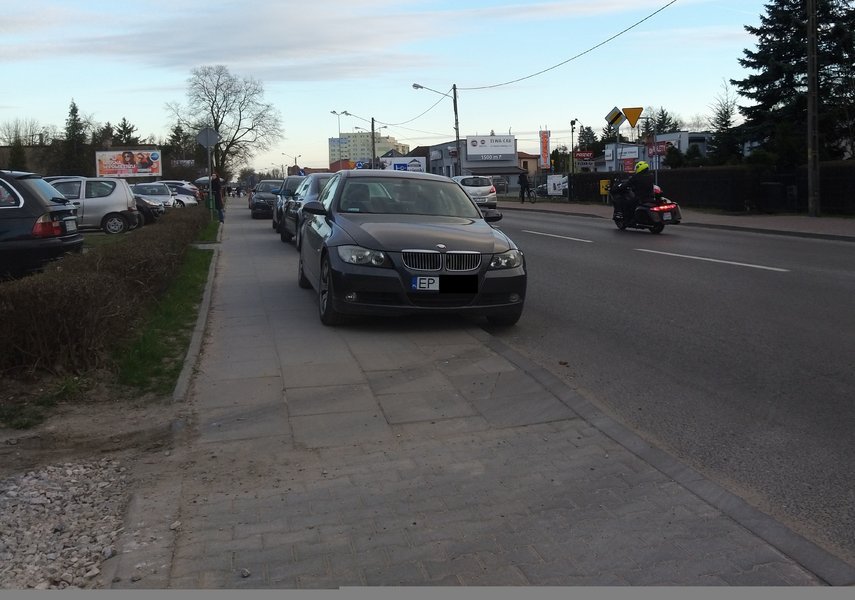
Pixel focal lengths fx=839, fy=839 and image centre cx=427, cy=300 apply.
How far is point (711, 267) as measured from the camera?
530 inches

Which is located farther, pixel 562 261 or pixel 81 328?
pixel 562 261

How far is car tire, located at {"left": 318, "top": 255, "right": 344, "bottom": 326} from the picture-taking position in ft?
27.4

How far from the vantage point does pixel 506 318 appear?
28.3 ft

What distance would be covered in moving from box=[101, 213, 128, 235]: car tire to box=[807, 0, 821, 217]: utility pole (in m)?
19.6

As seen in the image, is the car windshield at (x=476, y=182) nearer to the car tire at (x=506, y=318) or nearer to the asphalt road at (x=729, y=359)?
the asphalt road at (x=729, y=359)

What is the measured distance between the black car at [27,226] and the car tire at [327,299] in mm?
4094

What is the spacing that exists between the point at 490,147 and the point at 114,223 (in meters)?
76.6

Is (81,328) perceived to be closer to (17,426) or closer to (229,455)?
(17,426)

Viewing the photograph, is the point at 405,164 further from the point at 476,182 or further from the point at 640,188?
the point at 640,188

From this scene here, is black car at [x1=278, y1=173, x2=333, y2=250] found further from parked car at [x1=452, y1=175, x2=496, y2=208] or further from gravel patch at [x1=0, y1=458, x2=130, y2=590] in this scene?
parked car at [x1=452, y1=175, x2=496, y2=208]

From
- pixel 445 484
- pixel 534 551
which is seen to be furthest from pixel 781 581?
pixel 445 484

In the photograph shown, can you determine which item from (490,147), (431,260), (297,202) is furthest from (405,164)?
(431,260)

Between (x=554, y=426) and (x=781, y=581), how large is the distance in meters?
2.11

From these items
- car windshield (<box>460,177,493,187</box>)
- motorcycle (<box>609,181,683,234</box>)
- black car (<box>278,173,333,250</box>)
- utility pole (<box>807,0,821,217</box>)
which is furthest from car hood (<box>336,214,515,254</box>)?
car windshield (<box>460,177,493,187</box>)
